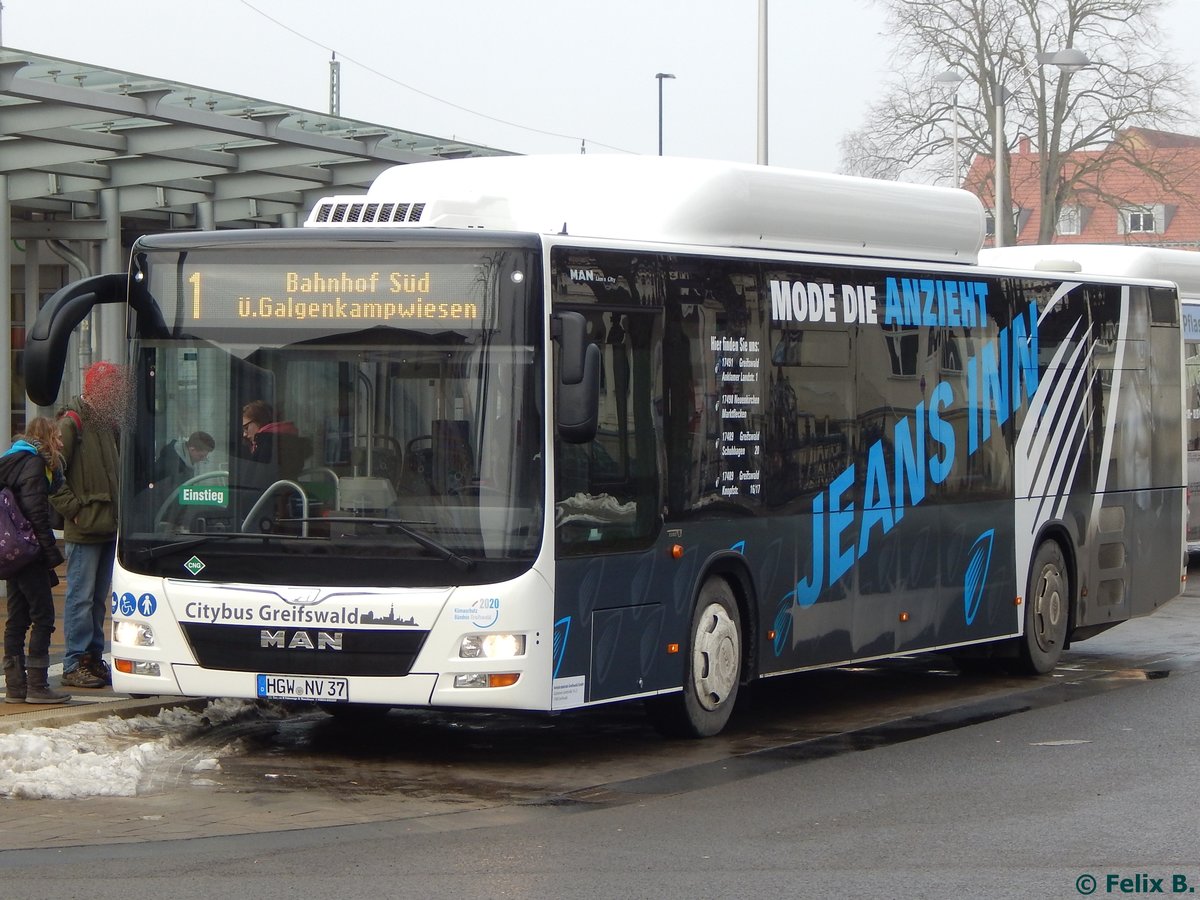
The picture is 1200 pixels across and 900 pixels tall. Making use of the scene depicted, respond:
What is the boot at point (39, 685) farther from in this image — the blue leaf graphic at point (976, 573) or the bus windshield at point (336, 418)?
the blue leaf graphic at point (976, 573)

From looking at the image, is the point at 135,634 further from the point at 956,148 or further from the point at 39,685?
the point at 956,148

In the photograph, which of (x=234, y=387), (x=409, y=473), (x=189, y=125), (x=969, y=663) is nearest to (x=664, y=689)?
(x=409, y=473)

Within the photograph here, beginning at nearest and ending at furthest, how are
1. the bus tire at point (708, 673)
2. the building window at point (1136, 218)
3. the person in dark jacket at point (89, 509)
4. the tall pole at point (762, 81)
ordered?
the bus tire at point (708, 673), the person in dark jacket at point (89, 509), the tall pole at point (762, 81), the building window at point (1136, 218)

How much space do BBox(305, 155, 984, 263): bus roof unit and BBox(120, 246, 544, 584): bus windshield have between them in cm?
69

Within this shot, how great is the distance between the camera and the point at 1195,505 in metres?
21.5

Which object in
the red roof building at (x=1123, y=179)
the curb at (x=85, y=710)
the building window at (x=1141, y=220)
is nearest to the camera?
the curb at (x=85, y=710)

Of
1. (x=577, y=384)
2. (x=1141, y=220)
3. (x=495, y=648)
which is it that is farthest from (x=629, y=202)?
(x=1141, y=220)

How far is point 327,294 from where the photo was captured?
9.62 meters

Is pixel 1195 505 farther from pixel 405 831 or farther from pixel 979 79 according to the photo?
pixel 979 79

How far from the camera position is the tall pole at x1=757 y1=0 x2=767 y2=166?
81.0 feet

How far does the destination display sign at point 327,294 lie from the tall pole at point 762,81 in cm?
1533

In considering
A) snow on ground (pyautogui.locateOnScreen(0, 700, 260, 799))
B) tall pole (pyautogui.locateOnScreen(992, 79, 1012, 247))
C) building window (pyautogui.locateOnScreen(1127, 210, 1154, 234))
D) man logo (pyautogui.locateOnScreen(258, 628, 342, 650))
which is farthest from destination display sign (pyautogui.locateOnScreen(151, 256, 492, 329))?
building window (pyautogui.locateOnScreen(1127, 210, 1154, 234))

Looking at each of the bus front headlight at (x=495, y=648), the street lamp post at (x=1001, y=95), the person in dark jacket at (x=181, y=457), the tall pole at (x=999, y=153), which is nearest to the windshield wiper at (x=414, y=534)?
the bus front headlight at (x=495, y=648)

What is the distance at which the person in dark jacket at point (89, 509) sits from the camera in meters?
11.4
